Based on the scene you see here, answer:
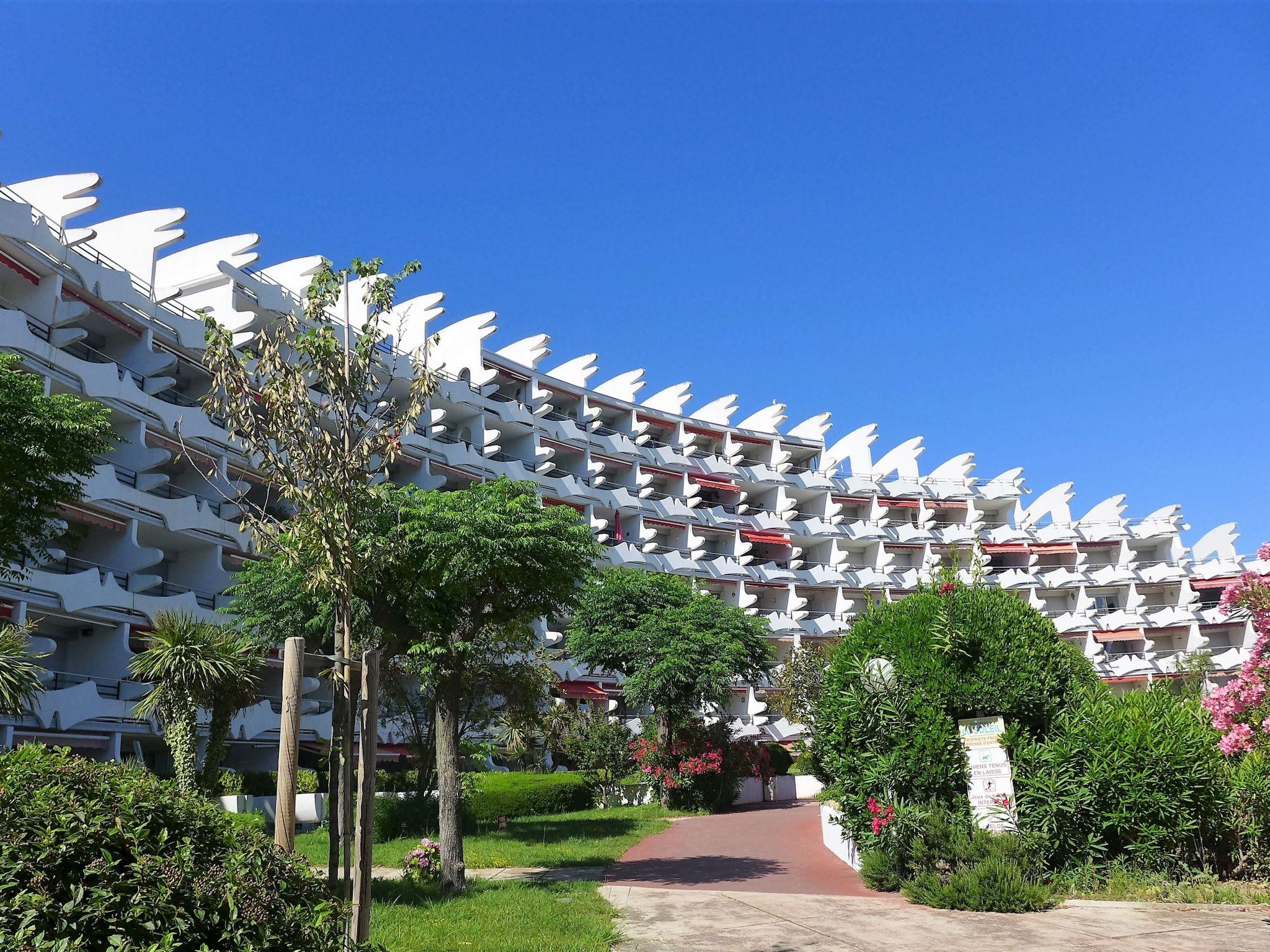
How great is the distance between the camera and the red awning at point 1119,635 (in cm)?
6153

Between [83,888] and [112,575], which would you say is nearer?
[83,888]

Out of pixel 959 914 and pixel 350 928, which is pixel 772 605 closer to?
pixel 959 914

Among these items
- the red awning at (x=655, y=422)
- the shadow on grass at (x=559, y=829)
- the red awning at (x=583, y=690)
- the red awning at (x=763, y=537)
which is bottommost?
the shadow on grass at (x=559, y=829)

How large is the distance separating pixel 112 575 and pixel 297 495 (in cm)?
2523

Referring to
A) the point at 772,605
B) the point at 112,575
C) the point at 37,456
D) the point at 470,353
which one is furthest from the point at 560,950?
the point at 772,605

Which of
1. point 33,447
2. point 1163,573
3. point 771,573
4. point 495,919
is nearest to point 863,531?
point 771,573

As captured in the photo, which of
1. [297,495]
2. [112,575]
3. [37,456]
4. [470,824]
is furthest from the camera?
[112,575]

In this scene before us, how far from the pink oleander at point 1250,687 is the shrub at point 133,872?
893 centimetres

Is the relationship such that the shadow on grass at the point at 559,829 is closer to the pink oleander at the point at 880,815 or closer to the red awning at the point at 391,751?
the red awning at the point at 391,751

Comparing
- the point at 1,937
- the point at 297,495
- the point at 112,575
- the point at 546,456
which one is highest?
the point at 546,456

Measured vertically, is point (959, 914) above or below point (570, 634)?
below

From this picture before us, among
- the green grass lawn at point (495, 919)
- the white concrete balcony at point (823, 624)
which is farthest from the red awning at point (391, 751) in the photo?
the white concrete balcony at point (823, 624)

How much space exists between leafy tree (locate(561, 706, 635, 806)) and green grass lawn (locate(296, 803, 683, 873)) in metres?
3.35

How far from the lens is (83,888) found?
4320mm
